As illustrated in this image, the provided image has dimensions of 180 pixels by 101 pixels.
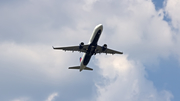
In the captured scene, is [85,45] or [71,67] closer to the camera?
[85,45]

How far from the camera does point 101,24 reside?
3895 inches

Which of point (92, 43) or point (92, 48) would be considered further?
point (92, 48)

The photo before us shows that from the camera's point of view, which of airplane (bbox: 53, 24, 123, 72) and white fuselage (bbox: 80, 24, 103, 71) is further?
airplane (bbox: 53, 24, 123, 72)

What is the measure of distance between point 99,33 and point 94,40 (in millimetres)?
3310

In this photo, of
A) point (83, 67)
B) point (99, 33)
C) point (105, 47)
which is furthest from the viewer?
point (83, 67)

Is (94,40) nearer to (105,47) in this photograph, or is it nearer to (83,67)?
(105,47)

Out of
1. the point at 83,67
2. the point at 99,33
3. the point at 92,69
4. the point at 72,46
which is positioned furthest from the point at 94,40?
the point at 92,69

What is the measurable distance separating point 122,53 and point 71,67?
20.3m

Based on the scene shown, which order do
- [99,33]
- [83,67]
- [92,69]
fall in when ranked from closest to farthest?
[99,33] < [83,67] < [92,69]

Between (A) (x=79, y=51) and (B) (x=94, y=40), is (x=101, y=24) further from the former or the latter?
(A) (x=79, y=51)

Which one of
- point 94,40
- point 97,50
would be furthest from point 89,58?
point 94,40

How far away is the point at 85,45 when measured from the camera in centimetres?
10481

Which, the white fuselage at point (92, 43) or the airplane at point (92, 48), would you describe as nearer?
the white fuselage at point (92, 43)

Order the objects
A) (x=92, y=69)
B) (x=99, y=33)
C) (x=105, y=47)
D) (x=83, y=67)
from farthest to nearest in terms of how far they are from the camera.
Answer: (x=92, y=69) → (x=83, y=67) → (x=105, y=47) → (x=99, y=33)
